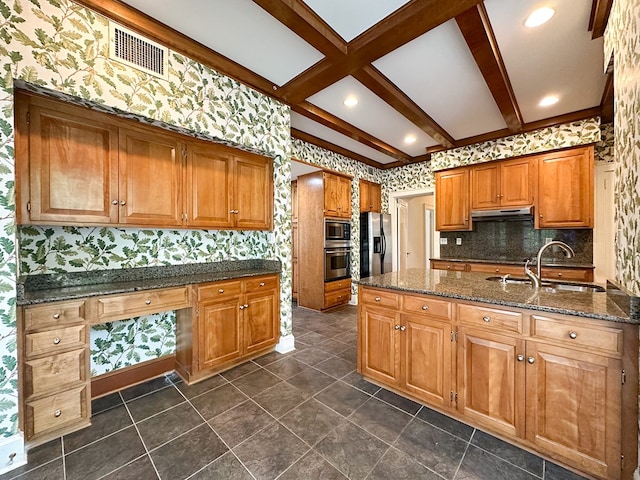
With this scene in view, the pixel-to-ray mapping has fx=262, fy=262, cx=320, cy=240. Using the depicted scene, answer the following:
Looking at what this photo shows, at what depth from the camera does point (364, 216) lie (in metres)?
5.16

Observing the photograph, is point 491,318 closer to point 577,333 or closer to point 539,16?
→ point 577,333

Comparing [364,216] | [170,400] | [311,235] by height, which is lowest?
[170,400]

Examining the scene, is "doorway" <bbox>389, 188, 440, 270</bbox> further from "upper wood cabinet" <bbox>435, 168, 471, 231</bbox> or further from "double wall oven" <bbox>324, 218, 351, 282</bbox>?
"double wall oven" <bbox>324, 218, 351, 282</bbox>

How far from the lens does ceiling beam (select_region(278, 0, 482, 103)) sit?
1.74 metres

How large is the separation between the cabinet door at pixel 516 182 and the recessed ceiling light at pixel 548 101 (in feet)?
2.65

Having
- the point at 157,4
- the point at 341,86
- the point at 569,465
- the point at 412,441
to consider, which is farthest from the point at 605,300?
the point at 157,4

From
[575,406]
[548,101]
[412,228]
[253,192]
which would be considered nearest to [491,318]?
[575,406]

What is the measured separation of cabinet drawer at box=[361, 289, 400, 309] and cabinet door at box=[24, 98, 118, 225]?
81.9 inches

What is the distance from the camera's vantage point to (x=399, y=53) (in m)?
2.27

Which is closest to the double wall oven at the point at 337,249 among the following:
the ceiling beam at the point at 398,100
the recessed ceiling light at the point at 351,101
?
the recessed ceiling light at the point at 351,101

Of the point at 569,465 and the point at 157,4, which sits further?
the point at 157,4

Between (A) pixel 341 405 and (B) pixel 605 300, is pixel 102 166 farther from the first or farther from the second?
(B) pixel 605 300

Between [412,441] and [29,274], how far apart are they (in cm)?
285

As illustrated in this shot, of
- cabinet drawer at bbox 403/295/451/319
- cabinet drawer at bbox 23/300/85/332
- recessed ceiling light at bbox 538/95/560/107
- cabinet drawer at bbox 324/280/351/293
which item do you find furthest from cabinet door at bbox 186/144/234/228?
recessed ceiling light at bbox 538/95/560/107
